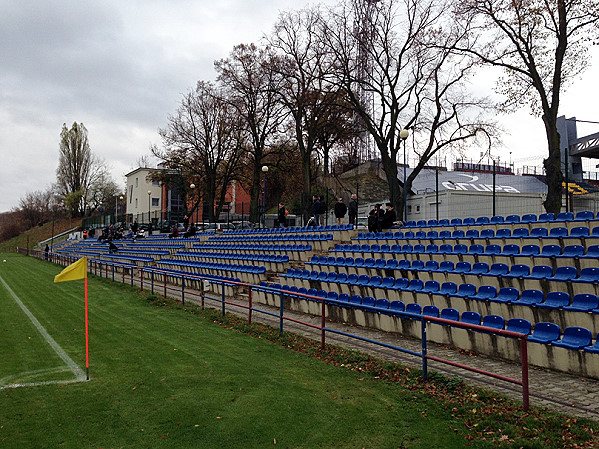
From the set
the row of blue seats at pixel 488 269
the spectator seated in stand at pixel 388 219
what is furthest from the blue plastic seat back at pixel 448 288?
the spectator seated in stand at pixel 388 219

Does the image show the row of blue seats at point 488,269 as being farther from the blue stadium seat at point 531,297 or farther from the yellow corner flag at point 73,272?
the yellow corner flag at point 73,272

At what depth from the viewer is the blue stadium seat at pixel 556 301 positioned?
772 cm

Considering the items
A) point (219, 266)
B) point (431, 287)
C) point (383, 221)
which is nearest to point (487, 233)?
point (431, 287)

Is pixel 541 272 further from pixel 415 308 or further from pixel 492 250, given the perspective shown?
pixel 415 308

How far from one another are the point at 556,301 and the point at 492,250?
3.14 meters

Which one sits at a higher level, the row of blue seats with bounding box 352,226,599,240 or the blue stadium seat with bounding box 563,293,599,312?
the row of blue seats with bounding box 352,226,599,240

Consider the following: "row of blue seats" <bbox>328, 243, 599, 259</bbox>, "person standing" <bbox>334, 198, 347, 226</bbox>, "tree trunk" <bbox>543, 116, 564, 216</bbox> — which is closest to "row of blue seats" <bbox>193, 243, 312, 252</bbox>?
"person standing" <bbox>334, 198, 347, 226</bbox>

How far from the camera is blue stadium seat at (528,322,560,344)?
6832 millimetres

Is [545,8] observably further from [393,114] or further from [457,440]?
[457,440]

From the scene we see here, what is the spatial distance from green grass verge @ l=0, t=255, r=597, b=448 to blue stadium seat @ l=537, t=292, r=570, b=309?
265cm

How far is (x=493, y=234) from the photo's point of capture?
1217 centimetres

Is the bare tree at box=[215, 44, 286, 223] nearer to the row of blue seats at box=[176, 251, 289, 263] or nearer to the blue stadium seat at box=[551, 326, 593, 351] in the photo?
the row of blue seats at box=[176, 251, 289, 263]

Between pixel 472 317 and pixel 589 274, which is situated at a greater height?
pixel 589 274

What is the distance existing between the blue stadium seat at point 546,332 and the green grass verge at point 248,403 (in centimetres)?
161
